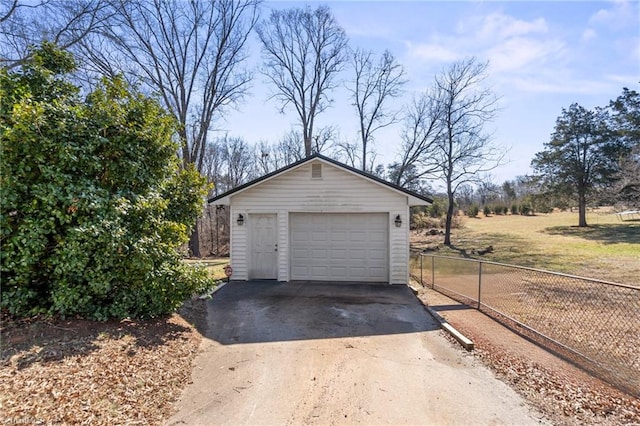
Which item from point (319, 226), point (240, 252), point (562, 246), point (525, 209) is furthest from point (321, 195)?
point (525, 209)

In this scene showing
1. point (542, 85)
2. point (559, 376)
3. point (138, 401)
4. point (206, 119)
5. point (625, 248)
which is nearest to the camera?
point (138, 401)

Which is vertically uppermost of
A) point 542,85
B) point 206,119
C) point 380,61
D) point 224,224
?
point 380,61

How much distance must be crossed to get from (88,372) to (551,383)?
16.6 feet

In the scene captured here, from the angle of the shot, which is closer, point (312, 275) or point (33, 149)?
point (33, 149)

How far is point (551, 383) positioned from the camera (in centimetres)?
362

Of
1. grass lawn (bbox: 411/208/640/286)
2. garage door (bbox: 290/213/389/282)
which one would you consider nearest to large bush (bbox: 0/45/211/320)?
garage door (bbox: 290/213/389/282)

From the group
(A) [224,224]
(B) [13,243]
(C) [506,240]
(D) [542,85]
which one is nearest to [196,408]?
(B) [13,243]

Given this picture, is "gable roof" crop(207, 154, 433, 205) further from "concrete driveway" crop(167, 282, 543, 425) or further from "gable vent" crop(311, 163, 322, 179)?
"concrete driveway" crop(167, 282, 543, 425)

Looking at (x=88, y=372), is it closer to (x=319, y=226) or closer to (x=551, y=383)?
(x=551, y=383)

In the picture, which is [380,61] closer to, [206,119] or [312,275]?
[206,119]

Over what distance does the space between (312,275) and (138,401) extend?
7168 mm

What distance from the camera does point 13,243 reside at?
3895 mm

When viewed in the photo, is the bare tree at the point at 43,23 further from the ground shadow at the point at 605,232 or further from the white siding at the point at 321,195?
the ground shadow at the point at 605,232

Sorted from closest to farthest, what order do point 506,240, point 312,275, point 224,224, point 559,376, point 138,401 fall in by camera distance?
point 138,401 → point 559,376 → point 312,275 → point 506,240 → point 224,224
